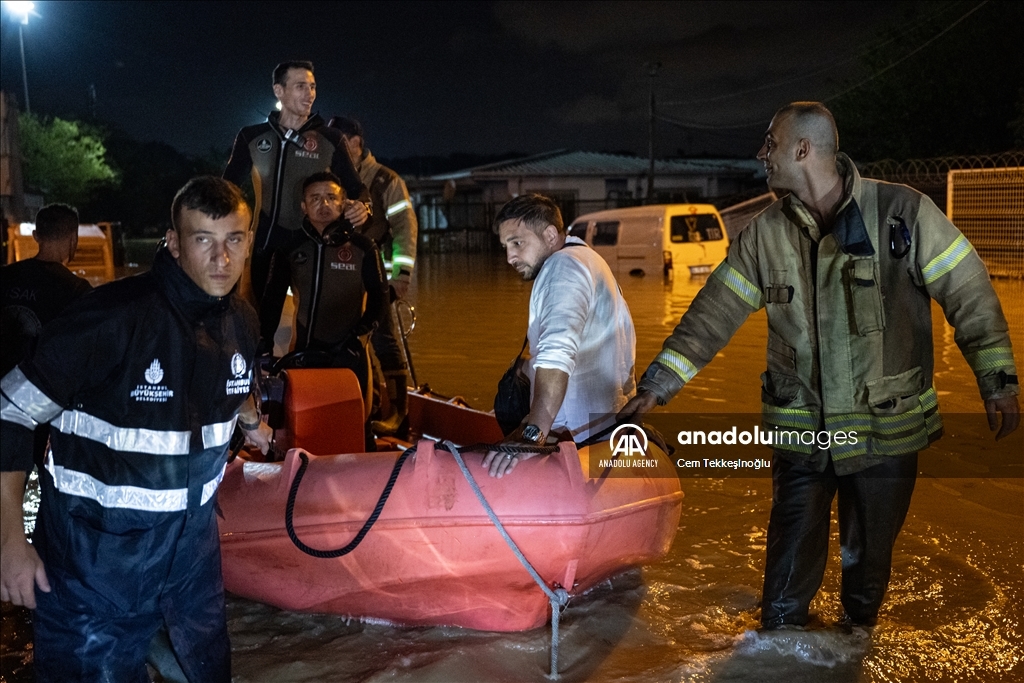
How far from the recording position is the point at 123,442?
254 centimetres

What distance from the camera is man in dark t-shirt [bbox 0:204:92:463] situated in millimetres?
4316

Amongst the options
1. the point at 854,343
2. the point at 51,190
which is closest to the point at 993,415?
the point at 854,343

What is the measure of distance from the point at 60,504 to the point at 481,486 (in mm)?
1460

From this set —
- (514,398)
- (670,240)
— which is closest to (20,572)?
(514,398)

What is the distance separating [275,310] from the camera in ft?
17.4

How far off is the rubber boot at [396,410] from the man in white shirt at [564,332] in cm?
216

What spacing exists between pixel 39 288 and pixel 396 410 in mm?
2371

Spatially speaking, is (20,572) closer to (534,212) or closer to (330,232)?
(534,212)

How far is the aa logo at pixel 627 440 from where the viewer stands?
12.1ft

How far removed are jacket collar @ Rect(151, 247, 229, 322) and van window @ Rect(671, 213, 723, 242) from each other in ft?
55.2

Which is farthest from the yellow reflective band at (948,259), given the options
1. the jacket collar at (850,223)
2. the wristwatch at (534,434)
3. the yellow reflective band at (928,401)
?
the wristwatch at (534,434)

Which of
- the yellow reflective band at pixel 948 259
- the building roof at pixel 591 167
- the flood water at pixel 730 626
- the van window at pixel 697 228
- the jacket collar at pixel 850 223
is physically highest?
the building roof at pixel 591 167

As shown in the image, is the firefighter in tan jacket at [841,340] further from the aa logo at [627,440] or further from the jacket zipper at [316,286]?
the jacket zipper at [316,286]

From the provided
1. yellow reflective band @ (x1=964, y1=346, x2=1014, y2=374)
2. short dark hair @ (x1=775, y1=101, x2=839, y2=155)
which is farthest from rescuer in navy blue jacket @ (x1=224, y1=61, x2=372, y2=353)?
yellow reflective band @ (x1=964, y1=346, x2=1014, y2=374)
